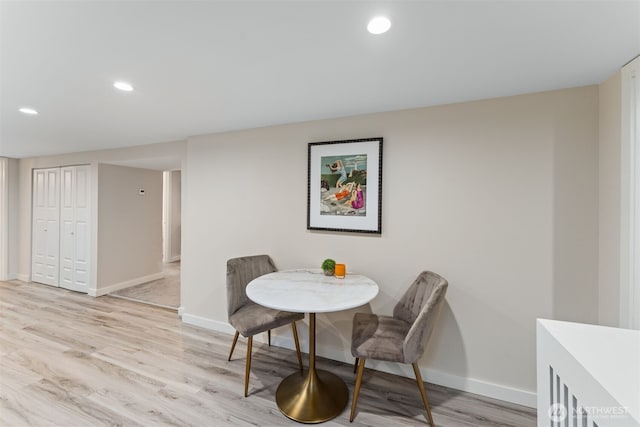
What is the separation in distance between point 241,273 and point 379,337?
1.30 metres

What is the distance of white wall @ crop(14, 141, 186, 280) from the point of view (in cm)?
366

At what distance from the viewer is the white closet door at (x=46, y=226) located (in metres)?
4.69

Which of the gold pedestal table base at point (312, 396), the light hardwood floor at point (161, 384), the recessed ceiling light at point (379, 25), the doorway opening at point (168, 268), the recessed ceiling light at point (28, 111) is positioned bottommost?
the light hardwood floor at point (161, 384)

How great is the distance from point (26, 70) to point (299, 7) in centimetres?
179

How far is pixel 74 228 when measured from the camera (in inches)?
176

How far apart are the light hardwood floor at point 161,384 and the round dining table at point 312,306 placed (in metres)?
0.09

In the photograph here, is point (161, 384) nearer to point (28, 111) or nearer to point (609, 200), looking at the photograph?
point (28, 111)

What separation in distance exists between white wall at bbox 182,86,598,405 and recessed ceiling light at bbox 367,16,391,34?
1.12m

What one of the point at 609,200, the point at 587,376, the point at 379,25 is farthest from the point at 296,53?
the point at 609,200

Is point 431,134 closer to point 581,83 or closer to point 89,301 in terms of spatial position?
point 581,83

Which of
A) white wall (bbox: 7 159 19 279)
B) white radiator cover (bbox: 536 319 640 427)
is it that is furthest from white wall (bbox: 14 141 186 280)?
white radiator cover (bbox: 536 319 640 427)

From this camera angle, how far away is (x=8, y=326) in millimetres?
3217

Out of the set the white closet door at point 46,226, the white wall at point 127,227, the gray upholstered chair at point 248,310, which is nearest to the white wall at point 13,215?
the white closet door at point 46,226

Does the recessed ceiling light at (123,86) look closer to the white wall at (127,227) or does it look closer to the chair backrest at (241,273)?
the chair backrest at (241,273)
